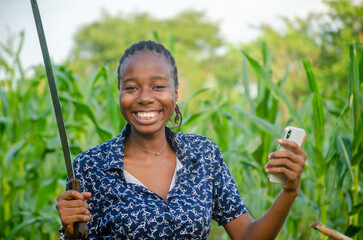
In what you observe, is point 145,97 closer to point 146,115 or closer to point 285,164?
point 146,115

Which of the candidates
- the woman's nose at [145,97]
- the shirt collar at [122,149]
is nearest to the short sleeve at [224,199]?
the shirt collar at [122,149]

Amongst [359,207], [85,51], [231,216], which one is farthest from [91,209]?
[85,51]

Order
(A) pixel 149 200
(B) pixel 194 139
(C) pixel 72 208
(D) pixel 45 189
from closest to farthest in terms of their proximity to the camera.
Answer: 1. (C) pixel 72 208
2. (A) pixel 149 200
3. (B) pixel 194 139
4. (D) pixel 45 189

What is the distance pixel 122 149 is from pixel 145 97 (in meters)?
A: 0.21

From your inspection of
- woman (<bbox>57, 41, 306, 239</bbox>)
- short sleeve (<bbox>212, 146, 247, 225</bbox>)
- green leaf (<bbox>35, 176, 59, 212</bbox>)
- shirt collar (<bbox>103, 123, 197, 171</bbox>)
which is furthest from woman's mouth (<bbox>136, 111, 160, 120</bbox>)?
green leaf (<bbox>35, 176, 59, 212</bbox>)

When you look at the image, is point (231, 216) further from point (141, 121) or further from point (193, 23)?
point (193, 23)

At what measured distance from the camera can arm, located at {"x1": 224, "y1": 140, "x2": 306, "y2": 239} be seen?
1.19 m

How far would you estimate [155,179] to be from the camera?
152cm

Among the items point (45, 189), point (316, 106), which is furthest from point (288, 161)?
point (45, 189)

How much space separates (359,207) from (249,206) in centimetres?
66

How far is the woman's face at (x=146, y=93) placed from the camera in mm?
1478

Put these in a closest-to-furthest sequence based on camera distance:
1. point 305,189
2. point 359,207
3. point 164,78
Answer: point 164,78, point 359,207, point 305,189

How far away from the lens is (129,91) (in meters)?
1.49

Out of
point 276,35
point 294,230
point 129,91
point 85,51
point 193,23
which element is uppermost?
point 193,23
